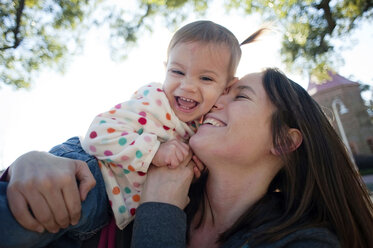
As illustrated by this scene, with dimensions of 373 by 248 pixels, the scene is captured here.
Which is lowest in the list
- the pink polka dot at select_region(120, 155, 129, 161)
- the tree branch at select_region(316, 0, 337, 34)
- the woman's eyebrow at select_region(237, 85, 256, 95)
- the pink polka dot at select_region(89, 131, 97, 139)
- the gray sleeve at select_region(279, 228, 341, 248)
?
the gray sleeve at select_region(279, 228, 341, 248)

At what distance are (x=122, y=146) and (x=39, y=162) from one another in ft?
1.66

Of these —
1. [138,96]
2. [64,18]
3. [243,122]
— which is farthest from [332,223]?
[64,18]

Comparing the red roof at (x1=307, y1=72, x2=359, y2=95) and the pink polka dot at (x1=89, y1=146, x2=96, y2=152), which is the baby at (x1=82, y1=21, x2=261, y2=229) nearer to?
the pink polka dot at (x1=89, y1=146, x2=96, y2=152)

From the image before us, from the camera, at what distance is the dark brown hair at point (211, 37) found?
240cm

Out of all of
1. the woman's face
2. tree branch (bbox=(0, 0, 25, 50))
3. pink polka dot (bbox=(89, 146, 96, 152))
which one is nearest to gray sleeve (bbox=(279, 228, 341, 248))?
the woman's face

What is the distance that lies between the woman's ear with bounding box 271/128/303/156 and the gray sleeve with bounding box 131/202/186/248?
88 cm

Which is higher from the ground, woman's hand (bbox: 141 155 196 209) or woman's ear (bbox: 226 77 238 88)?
woman's ear (bbox: 226 77 238 88)

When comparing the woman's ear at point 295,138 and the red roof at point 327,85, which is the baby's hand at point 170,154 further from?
the red roof at point 327,85

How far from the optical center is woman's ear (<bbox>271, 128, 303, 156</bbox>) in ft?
7.10

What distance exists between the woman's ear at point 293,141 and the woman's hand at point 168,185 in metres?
0.66

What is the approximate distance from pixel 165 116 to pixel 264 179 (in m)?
0.93

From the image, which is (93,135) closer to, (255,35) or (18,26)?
(255,35)

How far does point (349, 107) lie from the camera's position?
95.7 feet

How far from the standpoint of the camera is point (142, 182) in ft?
6.68
